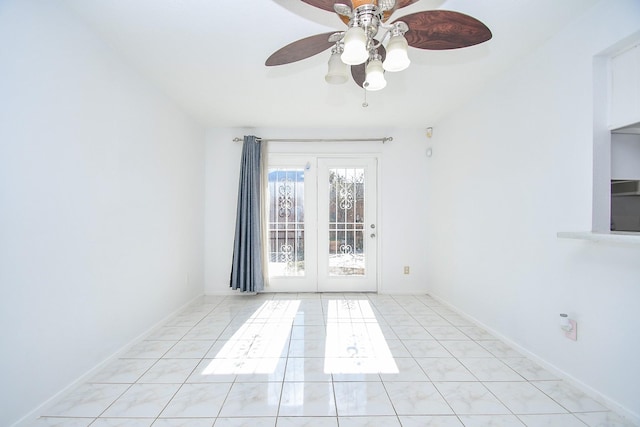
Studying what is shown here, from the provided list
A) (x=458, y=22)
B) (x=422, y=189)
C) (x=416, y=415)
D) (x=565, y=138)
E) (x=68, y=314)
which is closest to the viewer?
(x=458, y=22)

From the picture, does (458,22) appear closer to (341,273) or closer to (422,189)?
(422,189)

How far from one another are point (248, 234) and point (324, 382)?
232 cm

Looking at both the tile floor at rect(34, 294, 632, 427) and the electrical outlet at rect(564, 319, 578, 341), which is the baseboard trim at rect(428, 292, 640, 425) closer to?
the tile floor at rect(34, 294, 632, 427)

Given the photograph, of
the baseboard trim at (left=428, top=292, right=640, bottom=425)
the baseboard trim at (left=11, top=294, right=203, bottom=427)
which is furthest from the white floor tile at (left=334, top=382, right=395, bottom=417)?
the baseboard trim at (left=11, top=294, right=203, bottom=427)

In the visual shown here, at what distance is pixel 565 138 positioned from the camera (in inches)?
76.4

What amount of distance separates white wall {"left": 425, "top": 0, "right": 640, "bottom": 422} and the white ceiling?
218 millimetres

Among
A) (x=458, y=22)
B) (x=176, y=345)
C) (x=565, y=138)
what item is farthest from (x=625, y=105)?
(x=176, y=345)

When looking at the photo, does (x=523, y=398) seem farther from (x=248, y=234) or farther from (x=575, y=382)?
(x=248, y=234)

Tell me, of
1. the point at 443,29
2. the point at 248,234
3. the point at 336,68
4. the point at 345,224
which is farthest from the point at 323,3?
the point at 345,224

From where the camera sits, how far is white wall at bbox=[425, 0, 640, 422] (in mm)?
1636

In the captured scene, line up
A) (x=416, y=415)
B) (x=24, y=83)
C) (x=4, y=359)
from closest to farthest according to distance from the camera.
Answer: (x=4, y=359) < (x=24, y=83) < (x=416, y=415)

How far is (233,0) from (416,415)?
2.56 meters

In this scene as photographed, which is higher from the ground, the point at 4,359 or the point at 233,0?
the point at 233,0

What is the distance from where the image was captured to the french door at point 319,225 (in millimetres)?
4156
